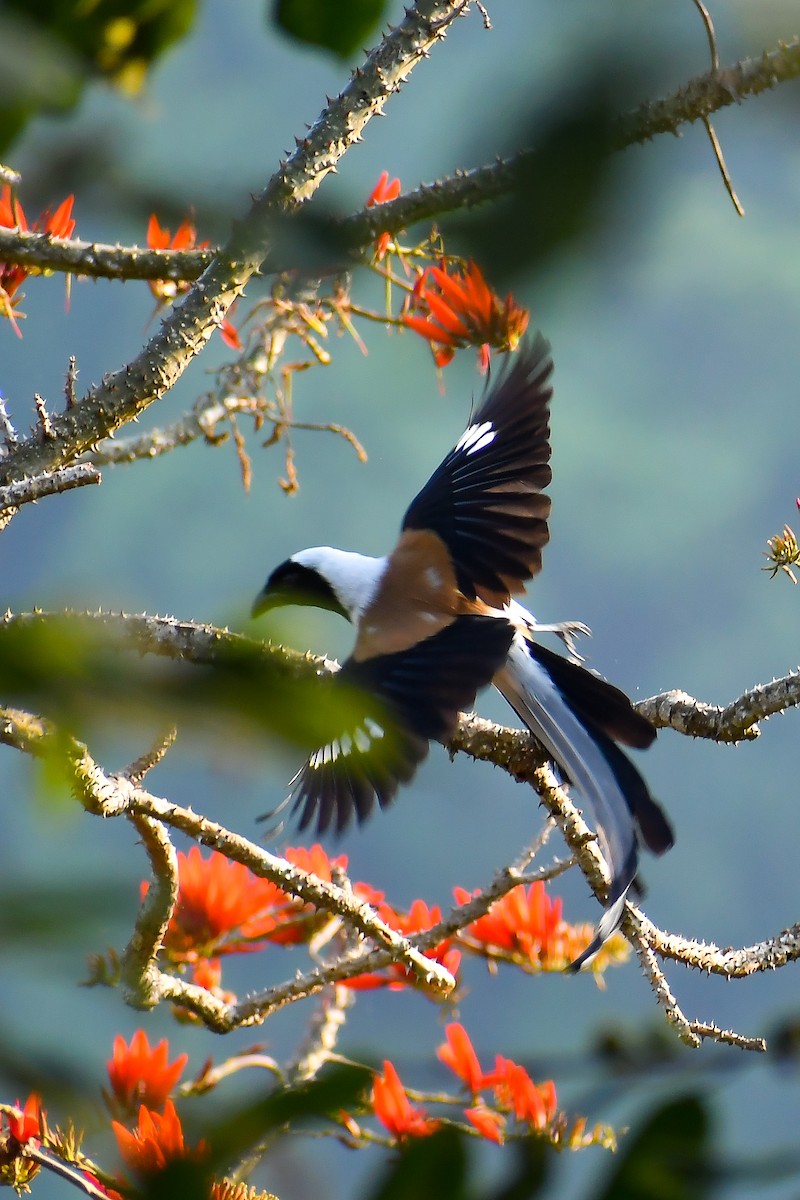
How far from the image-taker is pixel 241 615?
6.6 inches

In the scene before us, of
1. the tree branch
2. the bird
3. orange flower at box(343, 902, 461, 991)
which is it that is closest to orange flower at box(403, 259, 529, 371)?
the tree branch

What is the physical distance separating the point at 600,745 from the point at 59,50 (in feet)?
3.20

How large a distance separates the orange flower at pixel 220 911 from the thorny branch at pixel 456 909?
0.42 feet

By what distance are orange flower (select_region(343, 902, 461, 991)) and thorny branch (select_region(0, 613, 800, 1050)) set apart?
15cm

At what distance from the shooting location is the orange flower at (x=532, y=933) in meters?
1.16

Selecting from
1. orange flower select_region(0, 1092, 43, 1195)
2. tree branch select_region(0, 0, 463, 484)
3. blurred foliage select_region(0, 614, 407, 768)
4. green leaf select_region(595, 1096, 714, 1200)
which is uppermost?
tree branch select_region(0, 0, 463, 484)

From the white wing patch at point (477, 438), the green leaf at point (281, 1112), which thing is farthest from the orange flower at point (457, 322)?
the green leaf at point (281, 1112)

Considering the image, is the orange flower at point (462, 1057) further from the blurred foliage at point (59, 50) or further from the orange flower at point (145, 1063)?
the blurred foliage at point (59, 50)

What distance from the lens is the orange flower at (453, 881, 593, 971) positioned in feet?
3.81

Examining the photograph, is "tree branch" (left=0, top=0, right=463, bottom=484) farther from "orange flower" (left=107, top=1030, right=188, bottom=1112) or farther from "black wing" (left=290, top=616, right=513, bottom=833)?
"orange flower" (left=107, top=1030, right=188, bottom=1112)

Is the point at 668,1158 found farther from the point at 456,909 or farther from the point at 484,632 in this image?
the point at 484,632

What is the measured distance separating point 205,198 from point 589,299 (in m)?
0.06

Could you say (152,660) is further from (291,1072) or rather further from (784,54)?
(291,1072)

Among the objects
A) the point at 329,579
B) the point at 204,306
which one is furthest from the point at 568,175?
the point at 329,579
